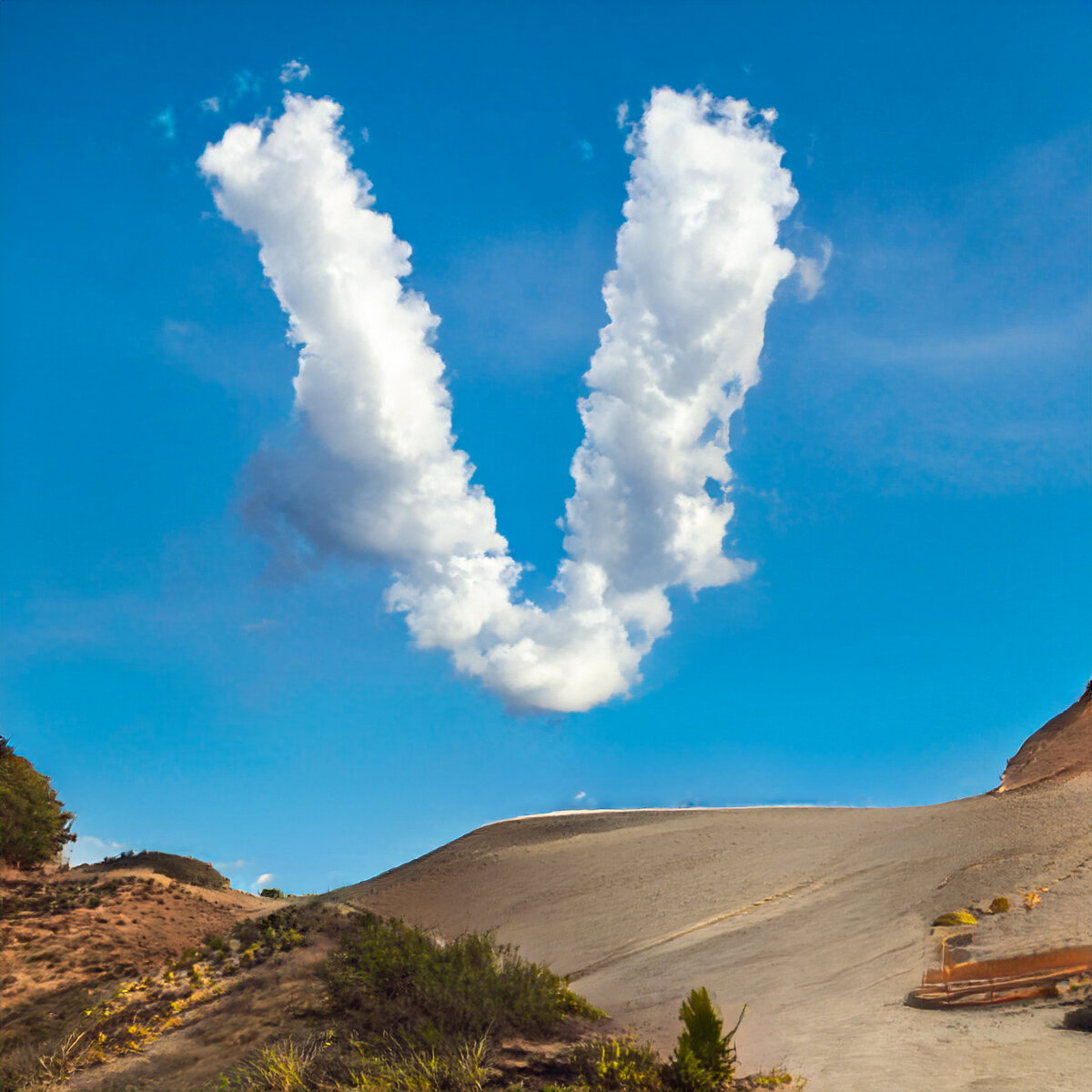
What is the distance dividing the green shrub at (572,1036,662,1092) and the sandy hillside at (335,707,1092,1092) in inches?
66.0

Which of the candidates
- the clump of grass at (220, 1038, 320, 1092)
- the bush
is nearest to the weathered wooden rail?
the bush

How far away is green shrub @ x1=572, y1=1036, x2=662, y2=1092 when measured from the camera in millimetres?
10695

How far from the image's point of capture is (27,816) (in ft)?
108

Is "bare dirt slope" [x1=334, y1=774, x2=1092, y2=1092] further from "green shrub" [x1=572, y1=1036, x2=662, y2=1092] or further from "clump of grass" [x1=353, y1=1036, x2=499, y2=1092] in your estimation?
"clump of grass" [x1=353, y1=1036, x2=499, y2=1092]

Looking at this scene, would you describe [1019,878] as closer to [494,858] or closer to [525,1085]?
[525,1085]

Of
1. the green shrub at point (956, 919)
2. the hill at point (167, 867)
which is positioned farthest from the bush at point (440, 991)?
the hill at point (167, 867)

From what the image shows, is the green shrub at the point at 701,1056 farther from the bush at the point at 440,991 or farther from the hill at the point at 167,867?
the hill at the point at 167,867

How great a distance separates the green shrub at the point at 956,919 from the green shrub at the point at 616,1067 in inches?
373

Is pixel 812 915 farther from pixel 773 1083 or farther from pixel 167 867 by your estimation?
pixel 167 867

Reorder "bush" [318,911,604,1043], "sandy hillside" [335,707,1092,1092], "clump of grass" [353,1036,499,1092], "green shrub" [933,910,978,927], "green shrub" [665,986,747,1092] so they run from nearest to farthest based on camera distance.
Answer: "green shrub" [665,986,747,1092]
"clump of grass" [353,1036,499,1092]
"sandy hillside" [335,707,1092,1092]
"bush" [318,911,604,1043]
"green shrub" [933,910,978,927]

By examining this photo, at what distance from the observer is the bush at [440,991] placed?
13.2 m

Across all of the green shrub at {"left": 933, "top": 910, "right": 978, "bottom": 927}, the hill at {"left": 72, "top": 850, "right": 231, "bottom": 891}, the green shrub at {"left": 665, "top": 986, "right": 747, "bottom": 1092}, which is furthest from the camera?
the hill at {"left": 72, "top": 850, "right": 231, "bottom": 891}

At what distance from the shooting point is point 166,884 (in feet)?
101

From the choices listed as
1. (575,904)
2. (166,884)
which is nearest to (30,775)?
(166,884)
